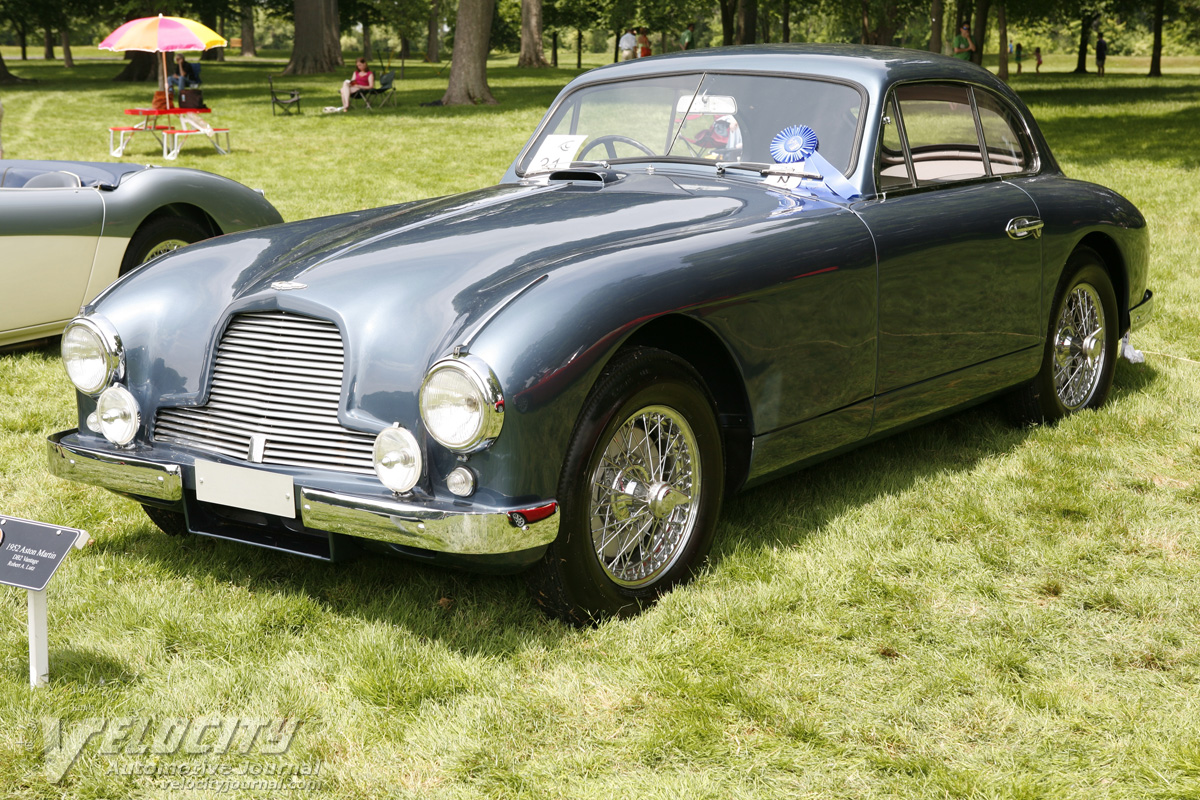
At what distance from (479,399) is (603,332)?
433 millimetres

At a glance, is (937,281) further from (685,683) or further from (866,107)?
(685,683)

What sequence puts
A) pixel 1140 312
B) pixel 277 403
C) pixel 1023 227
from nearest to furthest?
pixel 277 403 < pixel 1023 227 < pixel 1140 312

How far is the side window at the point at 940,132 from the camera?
4684 mm

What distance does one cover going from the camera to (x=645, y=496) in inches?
139

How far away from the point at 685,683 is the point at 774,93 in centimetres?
239

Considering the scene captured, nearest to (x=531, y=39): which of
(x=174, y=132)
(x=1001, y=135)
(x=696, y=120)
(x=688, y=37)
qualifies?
(x=688, y=37)

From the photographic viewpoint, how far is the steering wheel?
4.82 m

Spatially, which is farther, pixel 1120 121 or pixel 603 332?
pixel 1120 121

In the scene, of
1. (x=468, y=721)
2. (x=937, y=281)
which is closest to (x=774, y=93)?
(x=937, y=281)

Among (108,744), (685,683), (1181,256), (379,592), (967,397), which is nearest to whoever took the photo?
(108,744)

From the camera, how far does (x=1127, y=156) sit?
15977mm

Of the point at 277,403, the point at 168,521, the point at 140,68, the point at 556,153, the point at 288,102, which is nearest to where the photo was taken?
the point at 277,403

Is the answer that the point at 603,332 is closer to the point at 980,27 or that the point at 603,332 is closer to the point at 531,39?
the point at 980,27

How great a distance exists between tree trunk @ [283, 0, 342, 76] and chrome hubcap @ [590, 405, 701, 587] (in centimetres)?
3429
